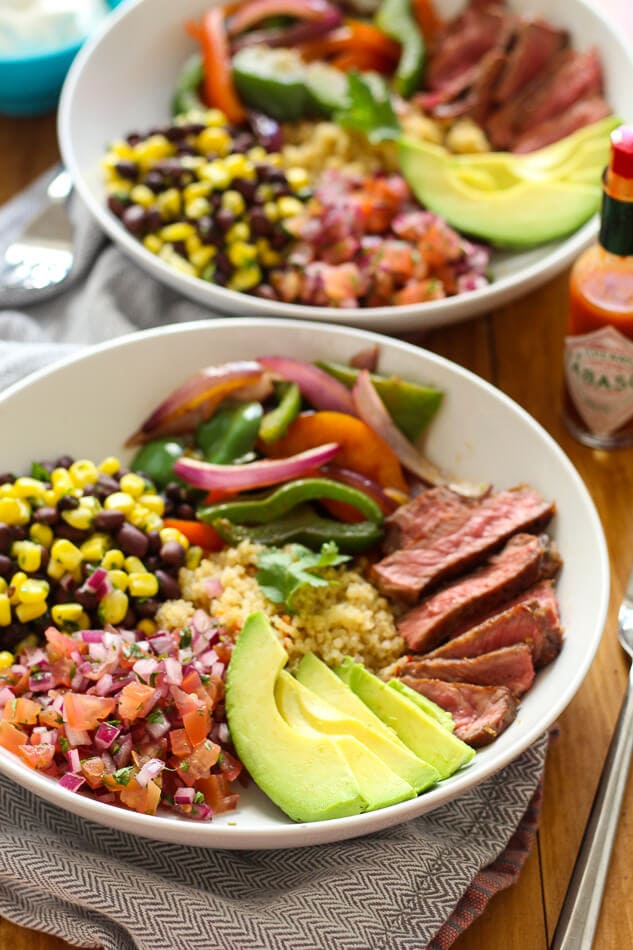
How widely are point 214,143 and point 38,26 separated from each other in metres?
0.99

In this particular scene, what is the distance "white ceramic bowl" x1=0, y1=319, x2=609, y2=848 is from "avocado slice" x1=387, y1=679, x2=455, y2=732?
3.9 inches

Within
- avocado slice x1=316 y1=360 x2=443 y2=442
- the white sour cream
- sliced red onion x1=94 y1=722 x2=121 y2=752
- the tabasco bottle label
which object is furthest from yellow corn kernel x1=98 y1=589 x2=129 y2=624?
the white sour cream

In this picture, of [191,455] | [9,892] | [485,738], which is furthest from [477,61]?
Result: [9,892]

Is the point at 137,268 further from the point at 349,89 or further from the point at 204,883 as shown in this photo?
the point at 204,883

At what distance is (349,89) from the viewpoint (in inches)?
145

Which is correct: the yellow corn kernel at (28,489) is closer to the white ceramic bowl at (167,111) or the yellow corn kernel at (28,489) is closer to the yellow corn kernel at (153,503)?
the yellow corn kernel at (153,503)

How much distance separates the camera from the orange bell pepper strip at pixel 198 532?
110 inches

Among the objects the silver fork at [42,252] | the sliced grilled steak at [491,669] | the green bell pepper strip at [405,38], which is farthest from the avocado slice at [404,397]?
the green bell pepper strip at [405,38]

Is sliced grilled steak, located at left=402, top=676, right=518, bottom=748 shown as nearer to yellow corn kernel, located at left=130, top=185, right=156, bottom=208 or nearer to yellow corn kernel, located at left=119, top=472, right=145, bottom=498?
yellow corn kernel, located at left=119, top=472, right=145, bottom=498

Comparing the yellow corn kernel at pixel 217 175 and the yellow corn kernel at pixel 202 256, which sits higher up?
the yellow corn kernel at pixel 217 175

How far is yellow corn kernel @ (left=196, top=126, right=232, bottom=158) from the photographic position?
3629 millimetres

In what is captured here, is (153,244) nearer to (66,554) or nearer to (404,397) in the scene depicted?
(404,397)

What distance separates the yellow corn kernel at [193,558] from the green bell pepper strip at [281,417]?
345 mm

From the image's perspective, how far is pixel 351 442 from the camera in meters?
2.88
